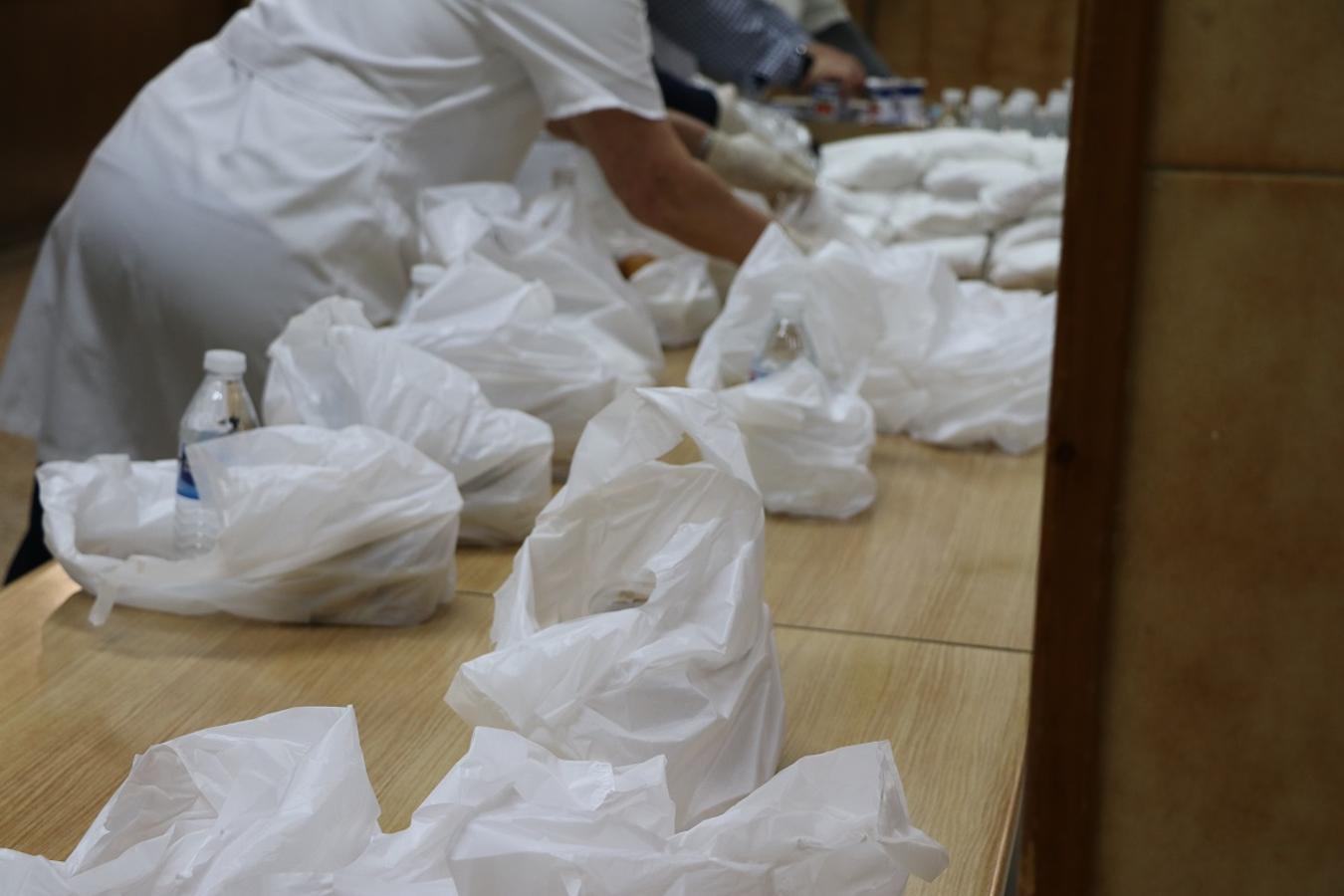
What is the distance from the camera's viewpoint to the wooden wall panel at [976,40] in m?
4.86

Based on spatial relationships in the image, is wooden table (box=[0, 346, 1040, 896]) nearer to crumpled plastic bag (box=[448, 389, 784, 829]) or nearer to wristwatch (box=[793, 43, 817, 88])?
crumpled plastic bag (box=[448, 389, 784, 829])

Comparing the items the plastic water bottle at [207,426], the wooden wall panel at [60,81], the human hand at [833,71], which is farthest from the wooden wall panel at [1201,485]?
the wooden wall panel at [60,81]

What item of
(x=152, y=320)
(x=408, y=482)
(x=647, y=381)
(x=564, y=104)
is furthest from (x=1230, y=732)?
(x=152, y=320)

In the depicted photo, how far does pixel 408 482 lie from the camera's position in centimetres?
119

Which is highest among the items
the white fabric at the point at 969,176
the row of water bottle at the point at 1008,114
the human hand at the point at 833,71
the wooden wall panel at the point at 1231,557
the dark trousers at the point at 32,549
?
the wooden wall panel at the point at 1231,557

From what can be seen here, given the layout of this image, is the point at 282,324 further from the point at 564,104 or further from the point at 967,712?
the point at 967,712

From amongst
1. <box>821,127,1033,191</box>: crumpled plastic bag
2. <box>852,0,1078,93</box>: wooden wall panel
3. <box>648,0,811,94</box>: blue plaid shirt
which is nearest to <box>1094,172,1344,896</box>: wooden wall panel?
<box>821,127,1033,191</box>: crumpled plastic bag

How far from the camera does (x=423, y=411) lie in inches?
51.6

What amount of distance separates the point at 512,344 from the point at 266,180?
21.1 inches

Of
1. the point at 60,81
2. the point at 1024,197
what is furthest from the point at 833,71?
the point at 60,81

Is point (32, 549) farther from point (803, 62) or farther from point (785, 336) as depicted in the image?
point (803, 62)

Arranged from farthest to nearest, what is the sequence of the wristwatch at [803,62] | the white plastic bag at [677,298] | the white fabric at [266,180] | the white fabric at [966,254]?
1. the wristwatch at [803,62]
2. the white fabric at [966,254]
3. the white plastic bag at [677,298]
4. the white fabric at [266,180]

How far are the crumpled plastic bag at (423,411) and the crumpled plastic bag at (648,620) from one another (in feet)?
0.97

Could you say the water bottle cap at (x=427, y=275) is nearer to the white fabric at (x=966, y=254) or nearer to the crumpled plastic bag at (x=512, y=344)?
the crumpled plastic bag at (x=512, y=344)
